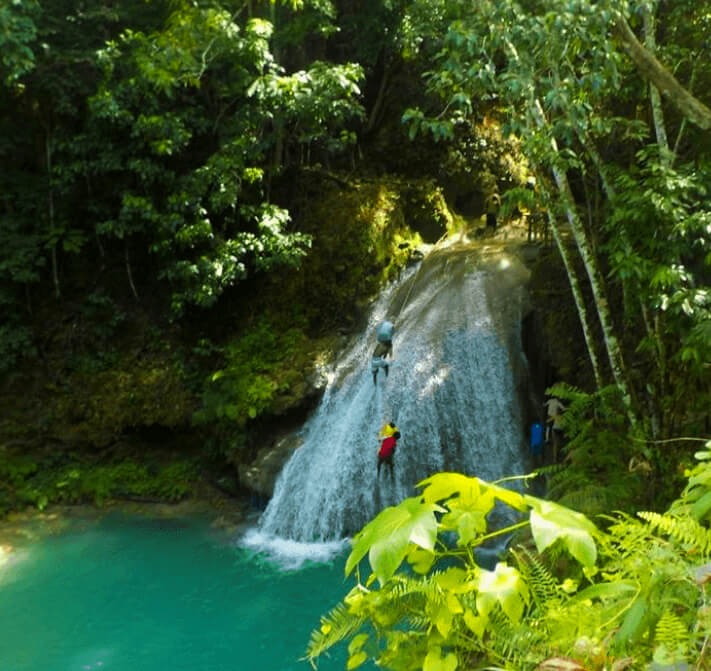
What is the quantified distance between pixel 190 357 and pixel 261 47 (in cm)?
549

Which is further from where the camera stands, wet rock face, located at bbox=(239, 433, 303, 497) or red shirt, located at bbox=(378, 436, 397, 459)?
wet rock face, located at bbox=(239, 433, 303, 497)

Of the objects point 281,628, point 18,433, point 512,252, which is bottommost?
point 281,628

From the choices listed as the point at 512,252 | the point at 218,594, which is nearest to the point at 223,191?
the point at 512,252

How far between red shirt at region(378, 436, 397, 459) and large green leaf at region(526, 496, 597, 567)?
753cm

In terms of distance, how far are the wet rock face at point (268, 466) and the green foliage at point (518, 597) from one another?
8.47 m

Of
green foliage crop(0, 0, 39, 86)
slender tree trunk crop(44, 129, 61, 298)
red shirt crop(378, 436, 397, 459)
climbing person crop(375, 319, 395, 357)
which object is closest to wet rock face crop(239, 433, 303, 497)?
red shirt crop(378, 436, 397, 459)

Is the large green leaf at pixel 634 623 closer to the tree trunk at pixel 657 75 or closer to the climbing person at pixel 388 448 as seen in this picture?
the tree trunk at pixel 657 75

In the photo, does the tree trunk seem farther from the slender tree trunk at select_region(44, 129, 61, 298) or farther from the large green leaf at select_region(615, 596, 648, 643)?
the slender tree trunk at select_region(44, 129, 61, 298)

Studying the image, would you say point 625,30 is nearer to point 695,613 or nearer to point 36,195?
point 695,613

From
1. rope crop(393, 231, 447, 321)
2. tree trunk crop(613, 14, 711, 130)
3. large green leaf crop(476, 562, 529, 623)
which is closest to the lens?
large green leaf crop(476, 562, 529, 623)

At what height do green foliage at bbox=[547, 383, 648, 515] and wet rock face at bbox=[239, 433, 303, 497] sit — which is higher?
green foliage at bbox=[547, 383, 648, 515]

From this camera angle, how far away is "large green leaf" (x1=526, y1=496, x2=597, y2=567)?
1.05 meters

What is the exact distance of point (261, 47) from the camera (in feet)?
32.6

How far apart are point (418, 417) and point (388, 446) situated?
0.92m
